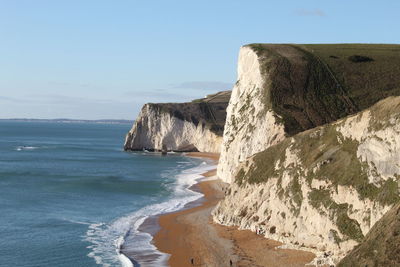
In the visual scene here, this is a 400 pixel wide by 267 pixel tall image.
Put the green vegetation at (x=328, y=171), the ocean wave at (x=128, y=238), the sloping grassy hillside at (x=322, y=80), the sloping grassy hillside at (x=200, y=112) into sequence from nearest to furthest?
the green vegetation at (x=328, y=171)
the ocean wave at (x=128, y=238)
the sloping grassy hillside at (x=322, y=80)
the sloping grassy hillside at (x=200, y=112)

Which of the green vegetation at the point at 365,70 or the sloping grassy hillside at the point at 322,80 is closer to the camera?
the sloping grassy hillside at the point at 322,80

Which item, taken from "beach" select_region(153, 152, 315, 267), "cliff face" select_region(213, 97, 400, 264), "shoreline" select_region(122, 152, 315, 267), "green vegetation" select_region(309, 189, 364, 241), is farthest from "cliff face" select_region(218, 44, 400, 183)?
"green vegetation" select_region(309, 189, 364, 241)

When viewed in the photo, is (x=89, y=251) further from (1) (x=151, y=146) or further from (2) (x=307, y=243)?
(1) (x=151, y=146)

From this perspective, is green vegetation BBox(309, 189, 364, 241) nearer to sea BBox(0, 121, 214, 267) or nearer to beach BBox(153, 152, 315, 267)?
beach BBox(153, 152, 315, 267)

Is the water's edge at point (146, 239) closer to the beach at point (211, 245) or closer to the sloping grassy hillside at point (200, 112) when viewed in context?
the beach at point (211, 245)

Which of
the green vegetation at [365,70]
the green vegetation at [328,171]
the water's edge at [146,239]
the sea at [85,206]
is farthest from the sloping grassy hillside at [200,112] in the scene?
the green vegetation at [328,171]

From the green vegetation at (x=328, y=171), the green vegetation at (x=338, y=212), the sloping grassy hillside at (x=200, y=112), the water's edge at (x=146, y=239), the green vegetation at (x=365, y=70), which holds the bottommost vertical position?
the water's edge at (x=146, y=239)

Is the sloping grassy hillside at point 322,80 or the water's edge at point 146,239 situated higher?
the sloping grassy hillside at point 322,80

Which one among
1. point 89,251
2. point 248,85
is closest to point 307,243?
point 89,251

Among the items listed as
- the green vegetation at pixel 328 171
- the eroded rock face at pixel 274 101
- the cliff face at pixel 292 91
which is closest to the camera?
the green vegetation at pixel 328 171
